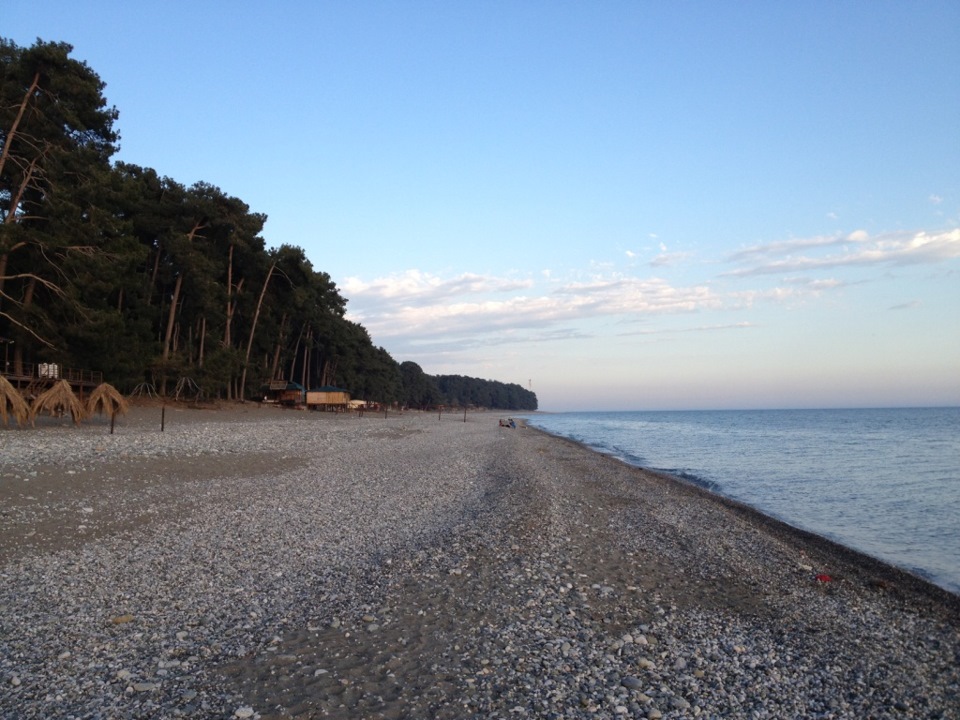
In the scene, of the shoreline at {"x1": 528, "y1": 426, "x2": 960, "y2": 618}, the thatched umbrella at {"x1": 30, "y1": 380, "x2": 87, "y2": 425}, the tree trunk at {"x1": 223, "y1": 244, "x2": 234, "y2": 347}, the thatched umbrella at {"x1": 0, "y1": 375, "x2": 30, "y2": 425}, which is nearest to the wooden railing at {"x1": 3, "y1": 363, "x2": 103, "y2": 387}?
the thatched umbrella at {"x1": 30, "y1": 380, "x2": 87, "y2": 425}

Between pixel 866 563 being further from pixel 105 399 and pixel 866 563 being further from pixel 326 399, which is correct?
pixel 326 399

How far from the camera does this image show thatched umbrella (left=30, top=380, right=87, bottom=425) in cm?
2417

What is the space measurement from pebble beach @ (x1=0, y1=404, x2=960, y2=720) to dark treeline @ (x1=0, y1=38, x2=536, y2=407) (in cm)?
1815

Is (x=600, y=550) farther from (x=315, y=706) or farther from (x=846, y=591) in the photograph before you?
(x=315, y=706)

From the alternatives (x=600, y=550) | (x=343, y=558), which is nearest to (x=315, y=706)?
(x=343, y=558)

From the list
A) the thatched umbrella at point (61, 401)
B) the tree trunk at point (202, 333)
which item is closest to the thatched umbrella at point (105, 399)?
the thatched umbrella at point (61, 401)

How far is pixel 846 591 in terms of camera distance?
934 cm

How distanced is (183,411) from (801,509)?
117 feet

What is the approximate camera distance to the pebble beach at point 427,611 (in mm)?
→ 5152

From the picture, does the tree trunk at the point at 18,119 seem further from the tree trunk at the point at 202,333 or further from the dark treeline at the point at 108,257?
the tree trunk at the point at 202,333

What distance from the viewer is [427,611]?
704 cm

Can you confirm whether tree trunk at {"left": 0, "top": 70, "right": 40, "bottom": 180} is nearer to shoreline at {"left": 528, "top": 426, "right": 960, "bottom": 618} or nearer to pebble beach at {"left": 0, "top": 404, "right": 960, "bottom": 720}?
pebble beach at {"left": 0, "top": 404, "right": 960, "bottom": 720}

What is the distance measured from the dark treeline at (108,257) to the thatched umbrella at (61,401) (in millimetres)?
5287

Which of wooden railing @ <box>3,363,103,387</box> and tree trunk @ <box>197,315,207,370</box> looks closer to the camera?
wooden railing @ <box>3,363,103,387</box>
